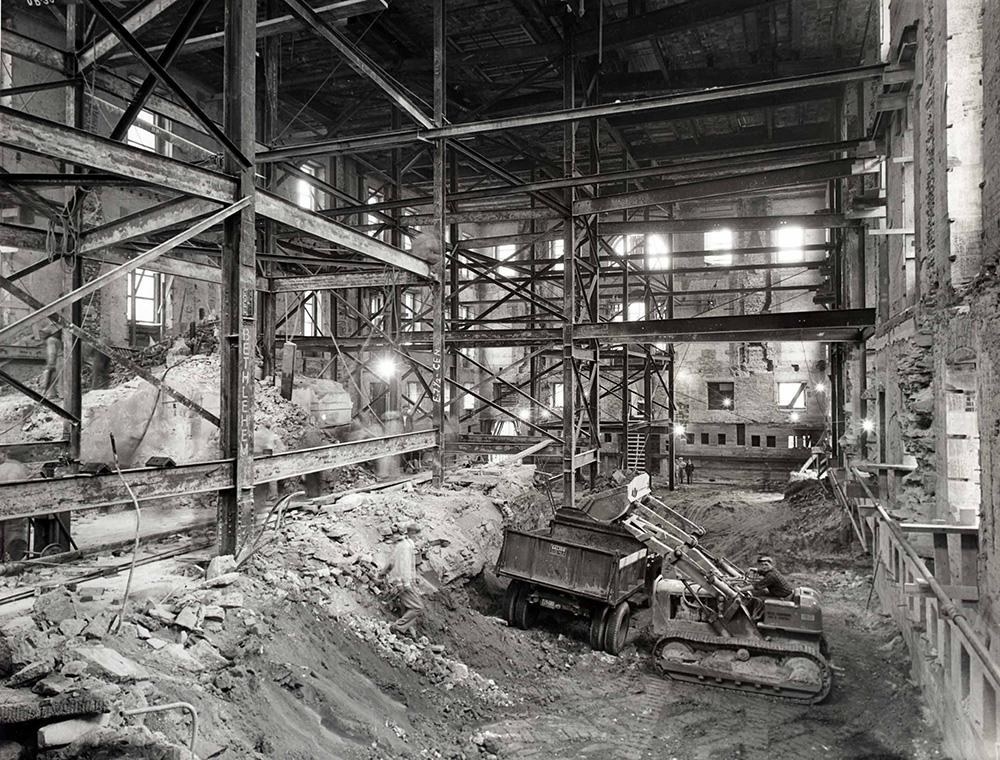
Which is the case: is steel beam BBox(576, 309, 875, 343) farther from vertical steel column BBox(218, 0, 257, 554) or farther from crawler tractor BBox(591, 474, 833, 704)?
vertical steel column BBox(218, 0, 257, 554)

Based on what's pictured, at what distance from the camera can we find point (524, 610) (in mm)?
9336

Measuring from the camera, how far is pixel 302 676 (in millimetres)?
5535

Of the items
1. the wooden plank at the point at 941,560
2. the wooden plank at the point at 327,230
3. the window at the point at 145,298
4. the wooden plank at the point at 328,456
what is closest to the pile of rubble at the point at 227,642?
the wooden plank at the point at 328,456

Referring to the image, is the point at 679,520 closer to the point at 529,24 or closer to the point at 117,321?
the point at 529,24

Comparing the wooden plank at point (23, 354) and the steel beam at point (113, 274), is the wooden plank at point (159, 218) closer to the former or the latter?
the steel beam at point (113, 274)

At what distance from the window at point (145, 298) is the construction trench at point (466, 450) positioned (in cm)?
20

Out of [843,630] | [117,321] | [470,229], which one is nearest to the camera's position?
[843,630]

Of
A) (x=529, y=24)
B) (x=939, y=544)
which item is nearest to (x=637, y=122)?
(x=529, y=24)

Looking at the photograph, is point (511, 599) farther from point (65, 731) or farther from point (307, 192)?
point (307, 192)

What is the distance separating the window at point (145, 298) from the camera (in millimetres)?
17094

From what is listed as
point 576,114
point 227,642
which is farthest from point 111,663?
point 576,114

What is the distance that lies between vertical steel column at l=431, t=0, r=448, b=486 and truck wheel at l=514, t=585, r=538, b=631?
260 centimetres

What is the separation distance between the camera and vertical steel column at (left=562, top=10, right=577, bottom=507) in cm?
1222

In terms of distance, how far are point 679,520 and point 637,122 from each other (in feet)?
35.3
